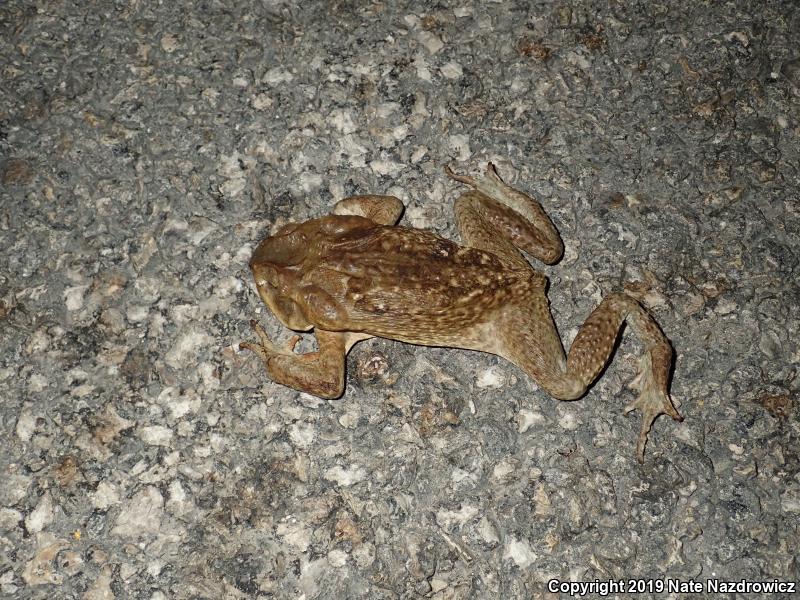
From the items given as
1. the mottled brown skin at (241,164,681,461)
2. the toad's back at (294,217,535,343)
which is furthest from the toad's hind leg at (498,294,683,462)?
the toad's back at (294,217,535,343)

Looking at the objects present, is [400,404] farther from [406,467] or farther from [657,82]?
[657,82]

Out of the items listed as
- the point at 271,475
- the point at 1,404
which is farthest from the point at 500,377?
the point at 1,404

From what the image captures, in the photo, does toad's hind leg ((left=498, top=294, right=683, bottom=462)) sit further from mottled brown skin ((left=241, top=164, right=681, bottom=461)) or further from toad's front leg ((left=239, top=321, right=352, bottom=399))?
toad's front leg ((left=239, top=321, right=352, bottom=399))

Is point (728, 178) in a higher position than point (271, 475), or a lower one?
higher

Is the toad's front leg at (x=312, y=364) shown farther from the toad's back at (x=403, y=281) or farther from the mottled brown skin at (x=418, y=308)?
the toad's back at (x=403, y=281)

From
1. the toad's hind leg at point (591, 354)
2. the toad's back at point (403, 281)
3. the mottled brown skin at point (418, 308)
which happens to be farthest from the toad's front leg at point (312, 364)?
the toad's hind leg at point (591, 354)

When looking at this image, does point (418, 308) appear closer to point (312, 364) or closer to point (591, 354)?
point (312, 364)
